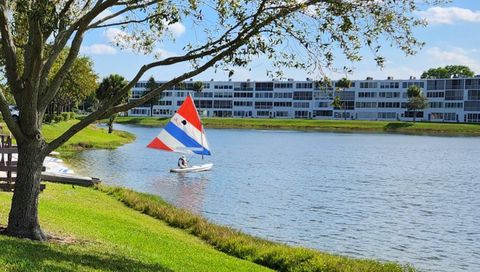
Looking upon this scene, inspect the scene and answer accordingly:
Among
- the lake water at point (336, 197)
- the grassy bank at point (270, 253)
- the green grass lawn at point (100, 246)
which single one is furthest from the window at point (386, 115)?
the green grass lawn at point (100, 246)

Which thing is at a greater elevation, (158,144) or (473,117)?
(473,117)

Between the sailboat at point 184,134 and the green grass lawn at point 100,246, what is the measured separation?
3010cm

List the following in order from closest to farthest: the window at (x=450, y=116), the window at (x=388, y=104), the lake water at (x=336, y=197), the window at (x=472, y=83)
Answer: the lake water at (x=336, y=197)
the window at (x=472, y=83)
the window at (x=450, y=116)
the window at (x=388, y=104)

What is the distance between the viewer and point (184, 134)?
54.4 m

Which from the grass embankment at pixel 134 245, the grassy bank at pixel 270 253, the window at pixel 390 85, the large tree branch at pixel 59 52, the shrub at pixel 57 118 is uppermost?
the window at pixel 390 85

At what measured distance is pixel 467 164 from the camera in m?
64.9

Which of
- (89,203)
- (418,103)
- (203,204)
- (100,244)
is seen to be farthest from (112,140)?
(418,103)

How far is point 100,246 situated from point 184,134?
1612 inches

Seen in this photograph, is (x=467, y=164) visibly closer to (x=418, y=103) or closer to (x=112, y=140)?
(x=112, y=140)

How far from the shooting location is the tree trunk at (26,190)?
1284 centimetres

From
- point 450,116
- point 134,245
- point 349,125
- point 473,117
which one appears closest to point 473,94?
point 473,117

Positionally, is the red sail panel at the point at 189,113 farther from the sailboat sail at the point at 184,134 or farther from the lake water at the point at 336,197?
the lake water at the point at 336,197

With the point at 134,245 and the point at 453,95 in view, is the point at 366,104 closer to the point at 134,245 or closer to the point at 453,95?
the point at 453,95

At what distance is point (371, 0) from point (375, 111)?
19057cm
